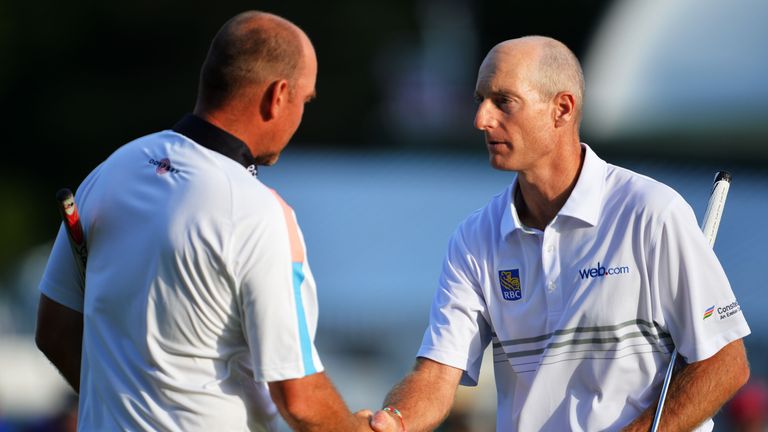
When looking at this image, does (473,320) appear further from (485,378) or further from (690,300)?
(485,378)

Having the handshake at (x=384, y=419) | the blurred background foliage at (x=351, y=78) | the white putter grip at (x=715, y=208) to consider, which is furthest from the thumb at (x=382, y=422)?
the blurred background foliage at (x=351, y=78)

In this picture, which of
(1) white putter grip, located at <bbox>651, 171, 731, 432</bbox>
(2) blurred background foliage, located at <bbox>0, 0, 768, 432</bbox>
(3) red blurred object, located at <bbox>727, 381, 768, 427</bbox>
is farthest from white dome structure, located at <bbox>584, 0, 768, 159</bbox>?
(1) white putter grip, located at <bbox>651, 171, 731, 432</bbox>

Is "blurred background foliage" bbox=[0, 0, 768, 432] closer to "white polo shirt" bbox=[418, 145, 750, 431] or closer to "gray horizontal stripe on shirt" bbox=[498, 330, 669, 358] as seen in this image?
"white polo shirt" bbox=[418, 145, 750, 431]

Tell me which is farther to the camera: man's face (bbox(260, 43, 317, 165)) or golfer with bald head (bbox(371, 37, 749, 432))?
golfer with bald head (bbox(371, 37, 749, 432))

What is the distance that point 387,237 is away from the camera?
17422 mm

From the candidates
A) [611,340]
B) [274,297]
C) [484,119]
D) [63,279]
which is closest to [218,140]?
[274,297]

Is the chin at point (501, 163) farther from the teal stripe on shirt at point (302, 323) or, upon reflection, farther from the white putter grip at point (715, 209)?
the teal stripe on shirt at point (302, 323)

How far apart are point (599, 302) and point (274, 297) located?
130cm

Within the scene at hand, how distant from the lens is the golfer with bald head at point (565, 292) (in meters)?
4.91

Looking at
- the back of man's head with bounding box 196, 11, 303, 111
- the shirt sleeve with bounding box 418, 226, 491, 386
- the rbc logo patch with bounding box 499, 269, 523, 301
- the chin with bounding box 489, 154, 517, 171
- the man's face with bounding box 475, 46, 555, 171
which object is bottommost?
the shirt sleeve with bounding box 418, 226, 491, 386

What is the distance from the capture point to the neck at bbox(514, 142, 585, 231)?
17.2 feet

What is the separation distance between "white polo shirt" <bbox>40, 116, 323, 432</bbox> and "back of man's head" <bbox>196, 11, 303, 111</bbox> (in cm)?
13

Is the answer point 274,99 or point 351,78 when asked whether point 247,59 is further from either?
point 351,78

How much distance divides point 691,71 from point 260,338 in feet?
106
